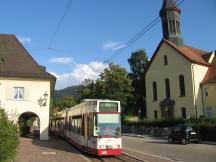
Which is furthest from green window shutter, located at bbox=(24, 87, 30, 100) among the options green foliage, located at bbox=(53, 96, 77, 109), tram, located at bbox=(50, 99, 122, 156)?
green foliage, located at bbox=(53, 96, 77, 109)

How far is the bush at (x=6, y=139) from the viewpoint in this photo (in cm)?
1239

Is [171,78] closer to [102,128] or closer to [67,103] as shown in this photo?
[102,128]

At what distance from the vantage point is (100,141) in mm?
19125

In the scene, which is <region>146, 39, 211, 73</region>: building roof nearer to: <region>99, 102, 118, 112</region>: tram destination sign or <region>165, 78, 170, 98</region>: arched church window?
<region>165, 78, 170, 98</region>: arched church window

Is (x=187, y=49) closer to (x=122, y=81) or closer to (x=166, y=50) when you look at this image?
(x=166, y=50)

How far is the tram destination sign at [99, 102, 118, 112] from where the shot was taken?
65.6ft

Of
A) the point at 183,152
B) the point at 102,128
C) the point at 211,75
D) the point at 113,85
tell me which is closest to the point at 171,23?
the point at 211,75

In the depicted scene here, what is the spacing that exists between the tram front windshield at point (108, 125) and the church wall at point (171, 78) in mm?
30392

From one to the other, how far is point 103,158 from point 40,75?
51.8 ft

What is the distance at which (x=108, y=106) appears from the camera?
2019 cm

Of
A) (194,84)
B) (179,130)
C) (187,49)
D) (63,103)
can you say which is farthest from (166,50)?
(63,103)

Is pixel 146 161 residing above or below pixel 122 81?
below

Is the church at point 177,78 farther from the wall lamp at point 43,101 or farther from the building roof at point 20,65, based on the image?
the wall lamp at point 43,101

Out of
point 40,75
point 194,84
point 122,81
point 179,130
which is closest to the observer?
point 179,130
